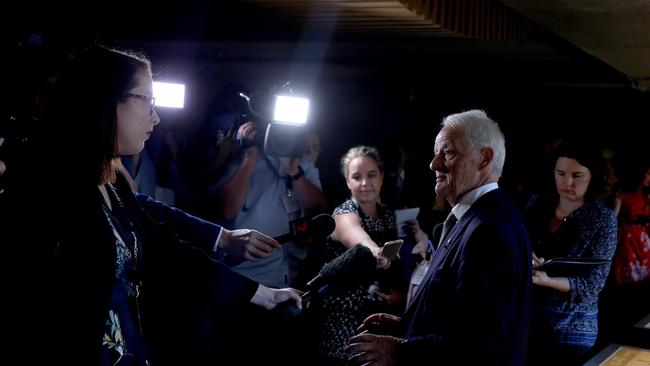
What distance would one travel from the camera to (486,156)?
2.17m

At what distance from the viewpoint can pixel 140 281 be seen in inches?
84.9

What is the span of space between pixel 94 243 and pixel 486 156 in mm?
1142

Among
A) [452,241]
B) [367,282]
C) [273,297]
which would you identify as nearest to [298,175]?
[367,282]

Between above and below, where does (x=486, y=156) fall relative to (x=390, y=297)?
above

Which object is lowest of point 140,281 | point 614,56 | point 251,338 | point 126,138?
point 251,338

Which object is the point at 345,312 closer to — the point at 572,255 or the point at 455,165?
the point at 572,255

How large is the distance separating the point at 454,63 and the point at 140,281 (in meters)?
7.99

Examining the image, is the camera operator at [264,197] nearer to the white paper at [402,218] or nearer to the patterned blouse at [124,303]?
the white paper at [402,218]

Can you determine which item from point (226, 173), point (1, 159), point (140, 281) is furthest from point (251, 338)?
point (140, 281)

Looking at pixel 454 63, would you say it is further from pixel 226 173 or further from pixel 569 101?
pixel 226 173

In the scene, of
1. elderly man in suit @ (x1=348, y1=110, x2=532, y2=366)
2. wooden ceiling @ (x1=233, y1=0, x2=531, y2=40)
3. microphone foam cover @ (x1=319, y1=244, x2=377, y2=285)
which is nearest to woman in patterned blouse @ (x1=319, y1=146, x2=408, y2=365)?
microphone foam cover @ (x1=319, y1=244, x2=377, y2=285)

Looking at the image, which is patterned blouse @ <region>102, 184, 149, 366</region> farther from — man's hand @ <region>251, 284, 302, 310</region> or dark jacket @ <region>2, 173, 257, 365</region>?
man's hand @ <region>251, 284, 302, 310</region>

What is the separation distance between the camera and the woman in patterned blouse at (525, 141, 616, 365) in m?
3.25

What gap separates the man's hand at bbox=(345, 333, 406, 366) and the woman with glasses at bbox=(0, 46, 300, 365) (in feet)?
1.29
